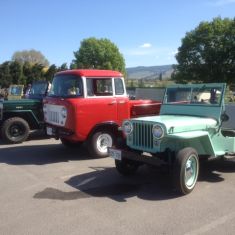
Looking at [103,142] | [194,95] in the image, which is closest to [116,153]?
[194,95]

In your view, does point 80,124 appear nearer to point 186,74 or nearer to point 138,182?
point 138,182

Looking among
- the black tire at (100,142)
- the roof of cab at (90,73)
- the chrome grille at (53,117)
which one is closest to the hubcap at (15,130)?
the chrome grille at (53,117)

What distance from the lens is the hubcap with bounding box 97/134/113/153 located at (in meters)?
8.84

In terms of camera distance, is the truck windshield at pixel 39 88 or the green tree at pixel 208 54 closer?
the truck windshield at pixel 39 88

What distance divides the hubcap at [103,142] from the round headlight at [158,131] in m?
2.84

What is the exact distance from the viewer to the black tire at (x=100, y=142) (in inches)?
343

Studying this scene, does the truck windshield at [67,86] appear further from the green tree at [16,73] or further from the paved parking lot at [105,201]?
the green tree at [16,73]

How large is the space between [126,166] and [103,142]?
2.02 m

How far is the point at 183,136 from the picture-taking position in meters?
5.93

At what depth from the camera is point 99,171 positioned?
752 cm

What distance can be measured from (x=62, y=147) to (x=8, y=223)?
220 inches

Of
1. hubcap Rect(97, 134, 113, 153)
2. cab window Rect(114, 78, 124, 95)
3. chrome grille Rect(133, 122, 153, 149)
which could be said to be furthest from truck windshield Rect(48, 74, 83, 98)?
chrome grille Rect(133, 122, 153, 149)

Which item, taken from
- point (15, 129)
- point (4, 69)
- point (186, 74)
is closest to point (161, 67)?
point (186, 74)

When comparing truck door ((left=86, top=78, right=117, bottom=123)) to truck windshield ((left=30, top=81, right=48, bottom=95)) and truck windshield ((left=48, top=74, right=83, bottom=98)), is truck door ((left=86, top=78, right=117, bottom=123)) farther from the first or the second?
truck windshield ((left=30, top=81, right=48, bottom=95))
